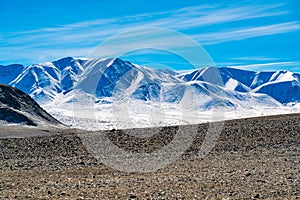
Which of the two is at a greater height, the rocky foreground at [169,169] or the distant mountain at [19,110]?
the rocky foreground at [169,169]

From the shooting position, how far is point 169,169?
97.5 feet

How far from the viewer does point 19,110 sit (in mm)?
116688

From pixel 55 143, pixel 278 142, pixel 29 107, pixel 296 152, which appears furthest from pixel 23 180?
pixel 29 107

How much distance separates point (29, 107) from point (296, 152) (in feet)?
318

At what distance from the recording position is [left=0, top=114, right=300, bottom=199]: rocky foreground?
2124cm

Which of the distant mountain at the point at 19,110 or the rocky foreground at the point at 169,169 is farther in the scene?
the distant mountain at the point at 19,110

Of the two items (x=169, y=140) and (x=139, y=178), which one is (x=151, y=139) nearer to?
(x=169, y=140)

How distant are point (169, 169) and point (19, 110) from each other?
93006mm

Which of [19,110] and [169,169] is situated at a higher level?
[169,169]

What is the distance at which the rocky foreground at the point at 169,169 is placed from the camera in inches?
836

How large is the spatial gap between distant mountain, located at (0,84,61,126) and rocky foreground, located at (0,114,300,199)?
61318 millimetres

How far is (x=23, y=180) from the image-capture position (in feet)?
88.6

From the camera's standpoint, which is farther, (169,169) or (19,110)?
(19,110)

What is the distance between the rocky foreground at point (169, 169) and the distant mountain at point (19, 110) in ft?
201
